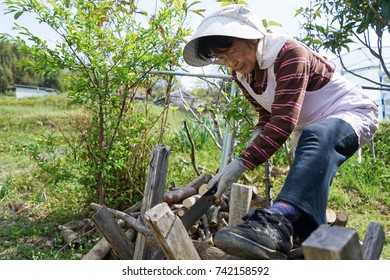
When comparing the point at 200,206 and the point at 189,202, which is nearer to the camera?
the point at 200,206

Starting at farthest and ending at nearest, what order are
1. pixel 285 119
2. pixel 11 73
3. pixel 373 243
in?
pixel 11 73, pixel 285 119, pixel 373 243

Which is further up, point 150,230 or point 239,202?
point 239,202

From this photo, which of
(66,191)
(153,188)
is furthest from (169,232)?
(66,191)

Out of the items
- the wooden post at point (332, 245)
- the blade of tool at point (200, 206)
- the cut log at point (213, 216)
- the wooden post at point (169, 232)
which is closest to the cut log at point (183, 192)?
the cut log at point (213, 216)

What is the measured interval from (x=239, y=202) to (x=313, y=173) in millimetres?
793

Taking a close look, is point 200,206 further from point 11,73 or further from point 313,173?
point 11,73

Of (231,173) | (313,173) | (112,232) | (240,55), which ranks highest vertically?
(240,55)

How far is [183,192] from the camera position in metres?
3.27

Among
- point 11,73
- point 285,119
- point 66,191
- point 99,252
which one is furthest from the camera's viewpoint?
point 11,73

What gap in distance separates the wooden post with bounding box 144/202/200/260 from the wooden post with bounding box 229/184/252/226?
72 cm

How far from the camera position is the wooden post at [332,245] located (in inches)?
39.2

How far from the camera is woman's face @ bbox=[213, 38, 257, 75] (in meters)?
2.10

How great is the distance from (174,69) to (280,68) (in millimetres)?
2058

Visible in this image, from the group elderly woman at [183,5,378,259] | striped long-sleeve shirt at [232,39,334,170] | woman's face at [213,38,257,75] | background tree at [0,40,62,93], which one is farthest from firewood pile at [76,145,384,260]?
background tree at [0,40,62,93]
